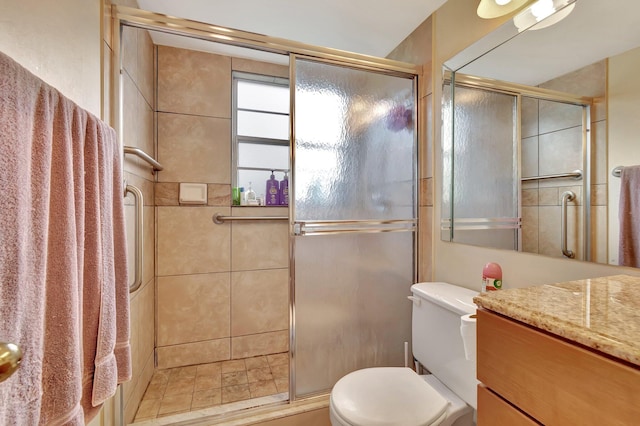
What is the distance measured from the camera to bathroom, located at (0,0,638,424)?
751 millimetres

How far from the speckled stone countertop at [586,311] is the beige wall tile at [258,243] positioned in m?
1.60

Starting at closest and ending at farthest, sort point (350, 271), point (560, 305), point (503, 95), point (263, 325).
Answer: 1. point (560, 305)
2. point (503, 95)
3. point (350, 271)
4. point (263, 325)

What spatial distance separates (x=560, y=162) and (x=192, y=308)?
2154 millimetres

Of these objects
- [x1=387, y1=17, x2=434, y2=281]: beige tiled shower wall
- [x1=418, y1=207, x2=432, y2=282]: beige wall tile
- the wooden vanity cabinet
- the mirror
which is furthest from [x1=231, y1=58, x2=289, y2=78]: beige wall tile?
the wooden vanity cabinet

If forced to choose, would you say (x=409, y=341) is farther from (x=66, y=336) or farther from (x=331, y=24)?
(x=331, y=24)

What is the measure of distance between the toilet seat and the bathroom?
53 cm

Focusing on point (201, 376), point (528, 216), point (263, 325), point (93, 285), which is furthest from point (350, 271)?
point (201, 376)

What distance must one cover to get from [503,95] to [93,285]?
1603 mm

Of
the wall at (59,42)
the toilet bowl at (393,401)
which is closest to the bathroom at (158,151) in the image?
the wall at (59,42)

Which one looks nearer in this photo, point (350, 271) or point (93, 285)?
point (93, 285)

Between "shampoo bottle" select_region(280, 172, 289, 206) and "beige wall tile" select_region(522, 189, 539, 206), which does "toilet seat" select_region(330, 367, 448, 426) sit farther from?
"shampoo bottle" select_region(280, 172, 289, 206)

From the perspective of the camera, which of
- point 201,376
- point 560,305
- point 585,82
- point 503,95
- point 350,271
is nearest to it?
point 560,305

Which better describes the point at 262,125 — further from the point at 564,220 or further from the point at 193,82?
the point at 564,220

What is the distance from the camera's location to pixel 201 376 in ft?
5.89
